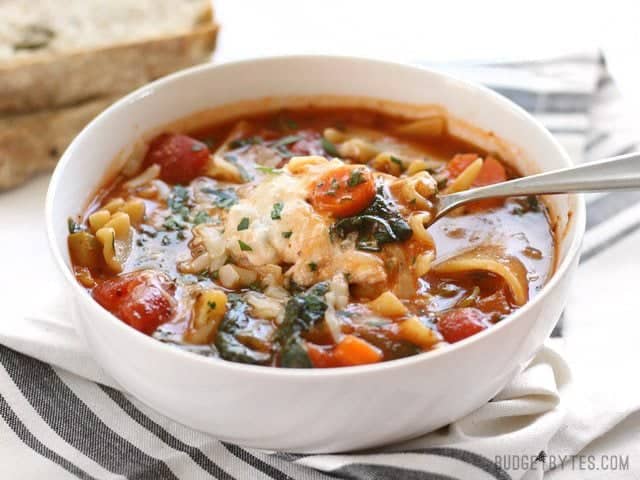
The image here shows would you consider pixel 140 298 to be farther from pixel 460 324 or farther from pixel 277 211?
pixel 460 324

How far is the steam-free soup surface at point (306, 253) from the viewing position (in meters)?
3.38

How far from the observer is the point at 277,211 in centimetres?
372

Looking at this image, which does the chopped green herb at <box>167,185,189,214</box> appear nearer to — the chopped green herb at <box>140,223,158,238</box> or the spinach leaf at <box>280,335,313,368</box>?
the chopped green herb at <box>140,223,158,238</box>

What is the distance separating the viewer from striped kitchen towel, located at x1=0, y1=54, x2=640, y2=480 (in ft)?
10.7

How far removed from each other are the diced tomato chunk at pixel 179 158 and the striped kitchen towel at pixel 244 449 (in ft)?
2.71

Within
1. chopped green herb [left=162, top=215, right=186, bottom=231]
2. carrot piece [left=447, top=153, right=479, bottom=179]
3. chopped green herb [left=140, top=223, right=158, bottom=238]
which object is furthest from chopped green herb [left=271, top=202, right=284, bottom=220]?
carrot piece [left=447, top=153, right=479, bottom=179]

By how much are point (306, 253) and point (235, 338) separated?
0.47m

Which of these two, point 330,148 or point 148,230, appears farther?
point 330,148

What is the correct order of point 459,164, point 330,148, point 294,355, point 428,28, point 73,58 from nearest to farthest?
→ point 294,355, point 459,164, point 330,148, point 73,58, point 428,28

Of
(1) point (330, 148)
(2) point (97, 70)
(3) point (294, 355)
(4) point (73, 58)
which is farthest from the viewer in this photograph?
(2) point (97, 70)

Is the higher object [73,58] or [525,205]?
[525,205]

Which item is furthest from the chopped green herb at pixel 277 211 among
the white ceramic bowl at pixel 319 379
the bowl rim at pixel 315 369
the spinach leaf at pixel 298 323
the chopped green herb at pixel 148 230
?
the white ceramic bowl at pixel 319 379

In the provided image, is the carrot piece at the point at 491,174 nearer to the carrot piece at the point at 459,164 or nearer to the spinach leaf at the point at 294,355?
the carrot piece at the point at 459,164

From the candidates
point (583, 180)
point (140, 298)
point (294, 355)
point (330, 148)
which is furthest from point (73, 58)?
point (583, 180)
